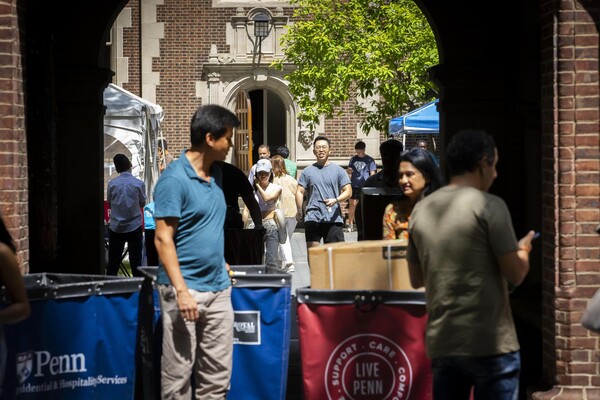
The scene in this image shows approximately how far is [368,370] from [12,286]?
6.47ft

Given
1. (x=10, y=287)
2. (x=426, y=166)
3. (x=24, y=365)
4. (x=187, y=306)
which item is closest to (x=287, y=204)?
(x=426, y=166)

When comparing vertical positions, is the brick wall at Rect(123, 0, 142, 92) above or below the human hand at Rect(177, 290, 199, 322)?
above

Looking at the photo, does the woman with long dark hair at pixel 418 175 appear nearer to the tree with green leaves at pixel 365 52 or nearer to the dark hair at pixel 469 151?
the dark hair at pixel 469 151

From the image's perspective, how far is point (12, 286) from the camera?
4.83 metres

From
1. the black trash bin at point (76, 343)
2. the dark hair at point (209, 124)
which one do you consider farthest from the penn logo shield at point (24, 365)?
the dark hair at point (209, 124)

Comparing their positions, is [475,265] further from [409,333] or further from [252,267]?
[252,267]

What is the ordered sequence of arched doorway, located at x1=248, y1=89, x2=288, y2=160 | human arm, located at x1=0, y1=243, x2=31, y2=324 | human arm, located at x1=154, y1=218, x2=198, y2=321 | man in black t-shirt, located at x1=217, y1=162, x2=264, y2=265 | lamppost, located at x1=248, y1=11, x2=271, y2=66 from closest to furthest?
1. human arm, located at x1=0, y1=243, x2=31, y2=324
2. human arm, located at x1=154, y1=218, x2=198, y2=321
3. man in black t-shirt, located at x1=217, y1=162, x2=264, y2=265
4. lamppost, located at x1=248, y1=11, x2=271, y2=66
5. arched doorway, located at x1=248, y1=89, x2=288, y2=160

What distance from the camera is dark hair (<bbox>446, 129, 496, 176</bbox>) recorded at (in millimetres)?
4973

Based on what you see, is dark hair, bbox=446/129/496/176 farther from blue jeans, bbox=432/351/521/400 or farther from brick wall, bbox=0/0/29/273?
brick wall, bbox=0/0/29/273

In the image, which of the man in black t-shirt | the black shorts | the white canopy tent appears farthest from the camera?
the white canopy tent

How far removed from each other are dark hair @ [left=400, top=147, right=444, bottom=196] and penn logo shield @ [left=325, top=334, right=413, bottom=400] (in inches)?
38.3

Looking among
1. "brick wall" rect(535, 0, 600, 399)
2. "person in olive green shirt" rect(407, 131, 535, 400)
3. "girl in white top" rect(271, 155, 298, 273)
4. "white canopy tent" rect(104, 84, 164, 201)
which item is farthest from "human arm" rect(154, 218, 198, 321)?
"white canopy tent" rect(104, 84, 164, 201)

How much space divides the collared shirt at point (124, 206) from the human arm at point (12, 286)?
30.1ft

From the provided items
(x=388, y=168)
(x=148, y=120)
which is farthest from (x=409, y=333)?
(x=148, y=120)
